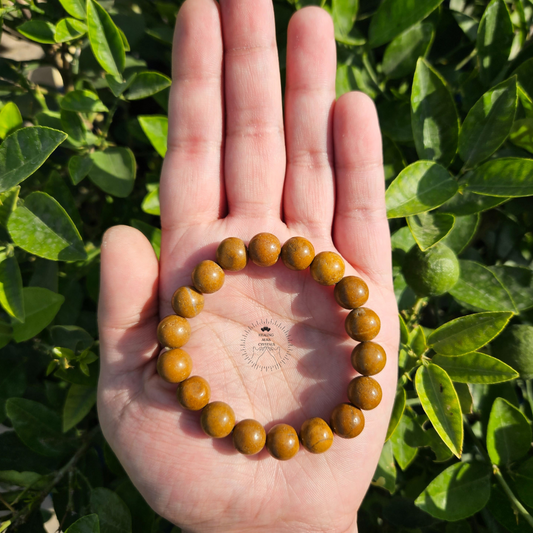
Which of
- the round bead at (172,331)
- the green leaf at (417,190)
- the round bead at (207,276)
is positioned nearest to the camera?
the green leaf at (417,190)

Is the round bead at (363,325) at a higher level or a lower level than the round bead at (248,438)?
higher

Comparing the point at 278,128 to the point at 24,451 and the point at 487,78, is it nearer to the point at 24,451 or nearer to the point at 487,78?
the point at 487,78

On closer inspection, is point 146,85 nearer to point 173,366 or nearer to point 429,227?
point 173,366

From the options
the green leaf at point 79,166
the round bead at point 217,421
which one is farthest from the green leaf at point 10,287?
the round bead at point 217,421

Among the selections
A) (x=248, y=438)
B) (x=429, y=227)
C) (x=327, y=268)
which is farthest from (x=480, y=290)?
(x=248, y=438)

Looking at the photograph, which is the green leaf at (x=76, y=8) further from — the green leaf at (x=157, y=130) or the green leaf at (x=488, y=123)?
the green leaf at (x=488, y=123)

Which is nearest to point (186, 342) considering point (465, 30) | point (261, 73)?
point (261, 73)

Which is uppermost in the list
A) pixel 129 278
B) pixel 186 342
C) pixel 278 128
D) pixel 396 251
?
pixel 278 128
